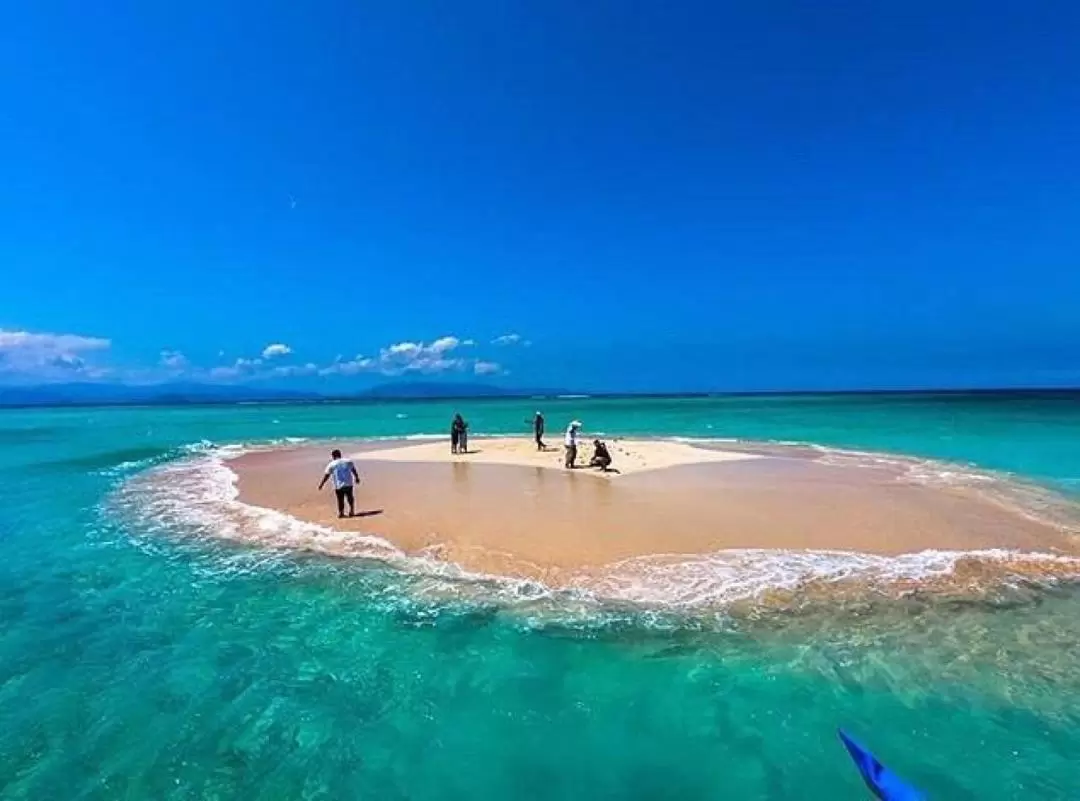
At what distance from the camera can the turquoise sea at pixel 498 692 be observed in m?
5.90

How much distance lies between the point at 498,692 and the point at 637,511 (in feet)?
31.6

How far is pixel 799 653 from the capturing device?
26.8ft

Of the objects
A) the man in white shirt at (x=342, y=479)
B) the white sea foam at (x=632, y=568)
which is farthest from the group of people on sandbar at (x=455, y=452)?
the white sea foam at (x=632, y=568)

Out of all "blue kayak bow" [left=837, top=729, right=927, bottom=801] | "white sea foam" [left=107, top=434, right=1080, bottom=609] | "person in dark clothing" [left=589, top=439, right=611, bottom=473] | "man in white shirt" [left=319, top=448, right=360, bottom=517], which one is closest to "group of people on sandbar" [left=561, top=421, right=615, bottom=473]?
"person in dark clothing" [left=589, top=439, right=611, bottom=473]

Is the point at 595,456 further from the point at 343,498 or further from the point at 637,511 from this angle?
the point at 343,498

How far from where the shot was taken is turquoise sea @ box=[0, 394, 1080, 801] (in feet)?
19.4

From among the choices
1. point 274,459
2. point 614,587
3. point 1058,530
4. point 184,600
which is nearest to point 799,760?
point 614,587

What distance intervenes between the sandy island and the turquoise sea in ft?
8.42

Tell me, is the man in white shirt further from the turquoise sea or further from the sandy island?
the turquoise sea

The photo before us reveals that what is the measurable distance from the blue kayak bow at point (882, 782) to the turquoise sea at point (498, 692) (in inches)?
68.7

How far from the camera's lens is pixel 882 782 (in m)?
4.12

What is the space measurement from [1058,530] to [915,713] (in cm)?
1140

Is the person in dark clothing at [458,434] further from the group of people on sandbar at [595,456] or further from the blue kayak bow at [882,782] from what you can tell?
the blue kayak bow at [882,782]

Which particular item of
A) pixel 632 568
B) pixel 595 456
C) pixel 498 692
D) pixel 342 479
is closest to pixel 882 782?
pixel 498 692
